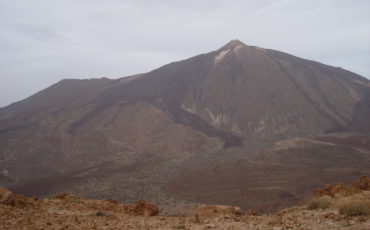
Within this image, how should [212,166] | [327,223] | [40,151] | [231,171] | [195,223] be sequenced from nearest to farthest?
[327,223], [195,223], [231,171], [212,166], [40,151]

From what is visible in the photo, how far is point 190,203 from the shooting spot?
21.0 meters

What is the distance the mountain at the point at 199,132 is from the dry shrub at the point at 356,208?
42.1ft

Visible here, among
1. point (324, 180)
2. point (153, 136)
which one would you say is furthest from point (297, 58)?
point (324, 180)

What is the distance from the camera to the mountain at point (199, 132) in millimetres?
Result: 25594

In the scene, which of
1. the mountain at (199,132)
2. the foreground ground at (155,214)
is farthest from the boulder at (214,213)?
the mountain at (199,132)

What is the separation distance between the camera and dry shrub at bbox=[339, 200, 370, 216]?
20.6ft

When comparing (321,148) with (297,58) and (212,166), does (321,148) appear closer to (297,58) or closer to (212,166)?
(212,166)

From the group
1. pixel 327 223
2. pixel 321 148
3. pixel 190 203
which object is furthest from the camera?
pixel 321 148

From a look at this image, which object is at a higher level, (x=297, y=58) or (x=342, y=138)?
(x=297, y=58)

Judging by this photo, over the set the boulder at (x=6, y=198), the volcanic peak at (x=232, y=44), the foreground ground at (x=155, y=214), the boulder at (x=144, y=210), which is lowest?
the boulder at (x=144, y=210)

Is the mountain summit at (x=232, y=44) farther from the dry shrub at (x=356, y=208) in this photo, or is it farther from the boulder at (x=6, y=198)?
the dry shrub at (x=356, y=208)

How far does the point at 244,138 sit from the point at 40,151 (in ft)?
79.0

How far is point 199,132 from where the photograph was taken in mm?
44719

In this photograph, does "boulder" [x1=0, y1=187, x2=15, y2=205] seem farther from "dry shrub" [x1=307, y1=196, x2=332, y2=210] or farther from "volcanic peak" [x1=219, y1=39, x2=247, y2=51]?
"volcanic peak" [x1=219, y1=39, x2=247, y2=51]
